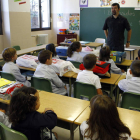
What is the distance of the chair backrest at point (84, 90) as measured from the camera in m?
2.24

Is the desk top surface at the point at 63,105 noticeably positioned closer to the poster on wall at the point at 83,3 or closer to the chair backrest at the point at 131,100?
the chair backrest at the point at 131,100

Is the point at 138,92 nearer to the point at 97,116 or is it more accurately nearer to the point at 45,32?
the point at 97,116

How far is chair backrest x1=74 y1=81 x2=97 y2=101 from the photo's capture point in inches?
88.3

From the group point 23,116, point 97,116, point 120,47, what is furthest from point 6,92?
point 120,47

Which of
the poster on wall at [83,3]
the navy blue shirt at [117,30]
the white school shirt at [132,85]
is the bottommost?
the white school shirt at [132,85]

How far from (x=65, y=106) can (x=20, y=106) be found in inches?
20.9

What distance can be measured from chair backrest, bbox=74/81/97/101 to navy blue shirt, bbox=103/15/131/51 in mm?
2258

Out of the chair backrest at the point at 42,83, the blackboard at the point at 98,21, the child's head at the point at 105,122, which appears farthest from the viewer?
the blackboard at the point at 98,21

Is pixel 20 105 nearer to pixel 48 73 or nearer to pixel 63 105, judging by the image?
pixel 63 105

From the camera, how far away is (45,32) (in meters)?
7.35

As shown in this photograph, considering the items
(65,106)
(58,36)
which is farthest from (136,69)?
(58,36)

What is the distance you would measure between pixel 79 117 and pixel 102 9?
569cm

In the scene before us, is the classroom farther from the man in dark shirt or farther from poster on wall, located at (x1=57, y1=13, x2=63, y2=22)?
the man in dark shirt

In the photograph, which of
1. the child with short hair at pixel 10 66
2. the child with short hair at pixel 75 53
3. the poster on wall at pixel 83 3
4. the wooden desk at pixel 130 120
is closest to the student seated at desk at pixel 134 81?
the wooden desk at pixel 130 120
